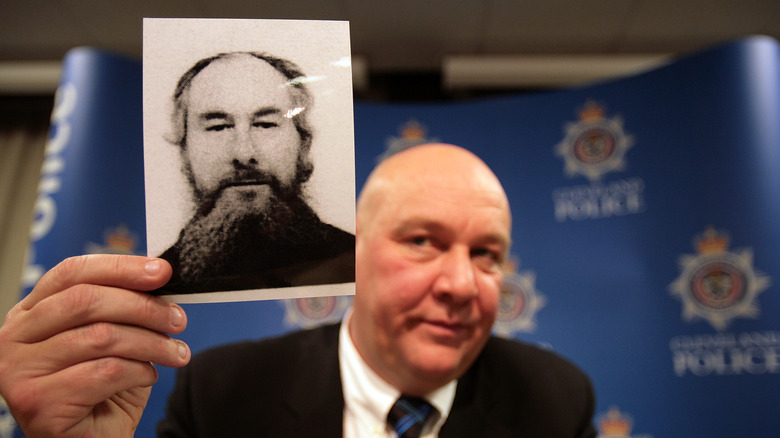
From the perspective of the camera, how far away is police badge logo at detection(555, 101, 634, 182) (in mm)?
2379

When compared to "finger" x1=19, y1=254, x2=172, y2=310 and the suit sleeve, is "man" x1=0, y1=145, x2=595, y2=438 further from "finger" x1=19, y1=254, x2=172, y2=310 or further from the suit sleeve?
"finger" x1=19, y1=254, x2=172, y2=310

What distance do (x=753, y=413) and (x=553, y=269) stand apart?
37.7 inches

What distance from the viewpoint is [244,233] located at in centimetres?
67

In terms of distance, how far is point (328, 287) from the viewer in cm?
67

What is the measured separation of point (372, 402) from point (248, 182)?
0.86 m

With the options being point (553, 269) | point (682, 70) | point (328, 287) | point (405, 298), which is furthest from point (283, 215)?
point (682, 70)

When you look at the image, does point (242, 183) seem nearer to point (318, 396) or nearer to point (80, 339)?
point (80, 339)

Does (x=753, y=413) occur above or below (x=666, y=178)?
below

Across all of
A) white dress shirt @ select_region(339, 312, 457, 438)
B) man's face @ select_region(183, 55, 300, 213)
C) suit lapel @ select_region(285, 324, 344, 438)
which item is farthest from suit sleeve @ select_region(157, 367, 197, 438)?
man's face @ select_region(183, 55, 300, 213)

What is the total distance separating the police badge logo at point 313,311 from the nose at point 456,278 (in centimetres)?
117

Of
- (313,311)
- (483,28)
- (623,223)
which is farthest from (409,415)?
(483,28)

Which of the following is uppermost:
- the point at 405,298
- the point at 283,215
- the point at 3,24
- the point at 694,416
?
the point at 3,24

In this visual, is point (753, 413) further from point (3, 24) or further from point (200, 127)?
point (3, 24)

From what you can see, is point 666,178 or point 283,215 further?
point 666,178
